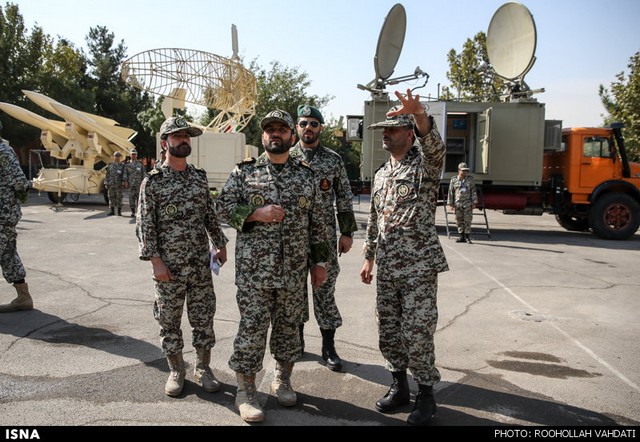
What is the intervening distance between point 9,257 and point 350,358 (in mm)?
3767

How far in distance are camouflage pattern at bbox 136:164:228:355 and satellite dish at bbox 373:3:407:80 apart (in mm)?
8736

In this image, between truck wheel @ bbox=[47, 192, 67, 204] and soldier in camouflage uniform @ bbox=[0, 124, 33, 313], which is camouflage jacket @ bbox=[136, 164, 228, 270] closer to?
soldier in camouflage uniform @ bbox=[0, 124, 33, 313]

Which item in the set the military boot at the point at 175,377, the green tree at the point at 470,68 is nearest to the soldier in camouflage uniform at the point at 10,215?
the military boot at the point at 175,377

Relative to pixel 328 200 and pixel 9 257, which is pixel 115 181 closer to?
pixel 9 257

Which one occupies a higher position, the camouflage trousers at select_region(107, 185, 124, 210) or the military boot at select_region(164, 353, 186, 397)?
the camouflage trousers at select_region(107, 185, 124, 210)

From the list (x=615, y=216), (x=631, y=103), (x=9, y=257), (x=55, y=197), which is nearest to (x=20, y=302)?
(x=9, y=257)

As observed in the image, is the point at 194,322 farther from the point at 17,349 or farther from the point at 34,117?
the point at 34,117

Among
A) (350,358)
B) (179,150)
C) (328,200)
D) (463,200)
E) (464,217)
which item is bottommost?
(350,358)

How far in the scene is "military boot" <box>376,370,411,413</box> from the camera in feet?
11.1

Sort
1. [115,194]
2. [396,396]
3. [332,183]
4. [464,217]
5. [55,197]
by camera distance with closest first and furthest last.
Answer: [396,396], [332,183], [464,217], [115,194], [55,197]

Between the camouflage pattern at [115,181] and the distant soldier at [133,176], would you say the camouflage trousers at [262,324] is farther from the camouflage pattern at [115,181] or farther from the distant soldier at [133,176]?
the camouflage pattern at [115,181]

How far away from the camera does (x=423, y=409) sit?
321cm

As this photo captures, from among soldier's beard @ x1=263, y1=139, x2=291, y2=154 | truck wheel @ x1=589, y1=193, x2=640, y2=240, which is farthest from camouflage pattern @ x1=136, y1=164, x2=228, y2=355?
truck wheel @ x1=589, y1=193, x2=640, y2=240

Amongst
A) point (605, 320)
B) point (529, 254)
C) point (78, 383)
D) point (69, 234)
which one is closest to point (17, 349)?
point (78, 383)
